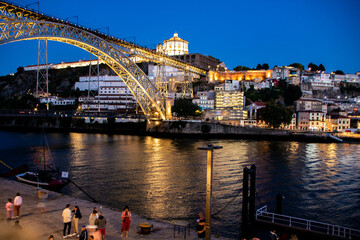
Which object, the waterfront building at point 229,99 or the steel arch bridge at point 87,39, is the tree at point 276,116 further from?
the steel arch bridge at point 87,39

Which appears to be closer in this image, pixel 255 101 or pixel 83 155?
pixel 83 155

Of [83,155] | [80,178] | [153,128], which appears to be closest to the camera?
[80,178]

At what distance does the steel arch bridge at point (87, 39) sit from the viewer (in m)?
26.9

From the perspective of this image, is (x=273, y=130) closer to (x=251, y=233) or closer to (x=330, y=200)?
(x=330, y=200)

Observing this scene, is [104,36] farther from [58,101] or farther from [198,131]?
[58,101]

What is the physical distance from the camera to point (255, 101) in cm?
8056

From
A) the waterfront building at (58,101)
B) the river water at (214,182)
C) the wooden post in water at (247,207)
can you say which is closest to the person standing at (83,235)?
the river water at (214,182)

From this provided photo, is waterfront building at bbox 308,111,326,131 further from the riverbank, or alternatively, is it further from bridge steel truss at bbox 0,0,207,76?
bridge steel truss at bbox 0,0,207,76

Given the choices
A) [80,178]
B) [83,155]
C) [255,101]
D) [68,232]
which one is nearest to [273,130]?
[255,101]

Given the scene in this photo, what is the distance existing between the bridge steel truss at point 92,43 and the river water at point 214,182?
12109mm

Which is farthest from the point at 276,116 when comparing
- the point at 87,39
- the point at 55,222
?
Result: the point at 55,222

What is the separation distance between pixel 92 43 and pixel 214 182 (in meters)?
26.1

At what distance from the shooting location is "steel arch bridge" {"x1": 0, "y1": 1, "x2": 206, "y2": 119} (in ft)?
88.2

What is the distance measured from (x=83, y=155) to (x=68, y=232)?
23413mm
